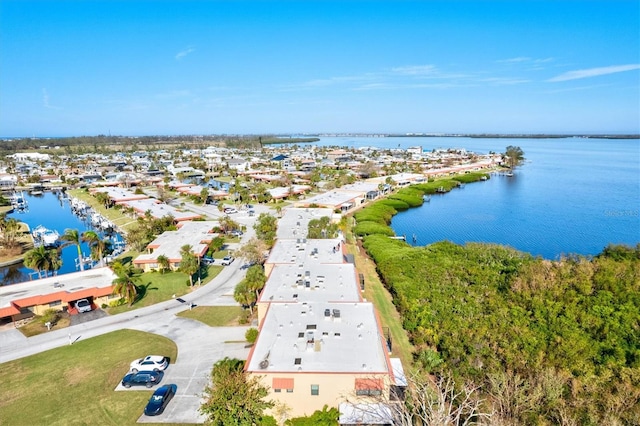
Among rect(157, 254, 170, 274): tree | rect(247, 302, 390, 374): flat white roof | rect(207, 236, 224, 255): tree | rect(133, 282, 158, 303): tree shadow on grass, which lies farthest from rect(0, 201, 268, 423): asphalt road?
rect(207, 236, 224, 255): tree

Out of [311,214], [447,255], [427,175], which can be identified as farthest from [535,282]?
[427,175]

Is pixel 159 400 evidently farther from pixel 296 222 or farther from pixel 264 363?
pixel 296 222

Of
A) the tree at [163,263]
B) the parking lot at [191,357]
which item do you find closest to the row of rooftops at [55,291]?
the tree at [163,263]

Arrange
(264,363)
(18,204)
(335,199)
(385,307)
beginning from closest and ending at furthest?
(264,363) → (385,307) → (335,199) → (18,204)

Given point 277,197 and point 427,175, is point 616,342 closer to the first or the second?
point 277,197

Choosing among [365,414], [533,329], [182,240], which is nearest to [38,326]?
[182,240]

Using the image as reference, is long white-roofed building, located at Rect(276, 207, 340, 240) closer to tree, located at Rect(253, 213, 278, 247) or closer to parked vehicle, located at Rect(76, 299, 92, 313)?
tree, located at Rect(253, 213, 278, 247)
